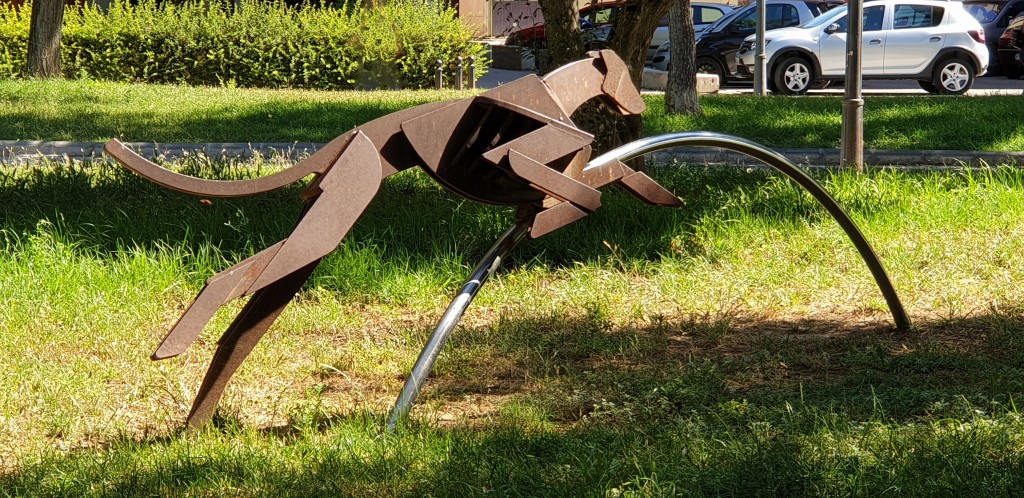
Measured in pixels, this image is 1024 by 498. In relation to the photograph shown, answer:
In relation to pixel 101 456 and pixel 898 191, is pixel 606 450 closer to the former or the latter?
pixel 101 456

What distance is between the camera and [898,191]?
6.82 m

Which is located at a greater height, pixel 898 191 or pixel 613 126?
pixel 613 126

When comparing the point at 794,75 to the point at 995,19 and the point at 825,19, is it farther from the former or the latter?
the point at 995,19

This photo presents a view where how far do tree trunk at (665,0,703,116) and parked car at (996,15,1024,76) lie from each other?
11.0m

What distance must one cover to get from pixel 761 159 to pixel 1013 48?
19.0m

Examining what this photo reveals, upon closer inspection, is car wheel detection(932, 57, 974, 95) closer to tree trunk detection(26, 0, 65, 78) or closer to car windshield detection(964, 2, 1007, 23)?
car windshield detection(964, 2, 1007, 23)

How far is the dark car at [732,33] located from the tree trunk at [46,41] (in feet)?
34.4

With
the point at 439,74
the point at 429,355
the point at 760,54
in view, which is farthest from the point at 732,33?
the point at 429,355

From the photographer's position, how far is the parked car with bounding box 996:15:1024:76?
67.6 ft

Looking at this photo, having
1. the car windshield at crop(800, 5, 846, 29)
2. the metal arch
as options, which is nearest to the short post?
the car windshield at crop(800, 5, 846, 29)

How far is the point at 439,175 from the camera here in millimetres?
3318

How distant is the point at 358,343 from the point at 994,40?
20.3 m

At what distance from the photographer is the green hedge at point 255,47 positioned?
54.3 ft

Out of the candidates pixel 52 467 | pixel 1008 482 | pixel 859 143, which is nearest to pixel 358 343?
pixel 52 467
